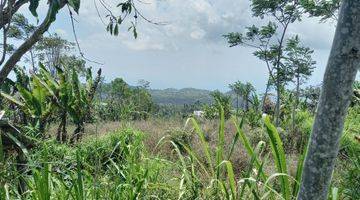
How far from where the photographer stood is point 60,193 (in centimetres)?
250

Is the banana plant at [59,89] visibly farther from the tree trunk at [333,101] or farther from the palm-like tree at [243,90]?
the palm-like tree at [243,90]

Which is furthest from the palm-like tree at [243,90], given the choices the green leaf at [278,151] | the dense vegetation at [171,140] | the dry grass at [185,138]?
the green leaf at [278,151]

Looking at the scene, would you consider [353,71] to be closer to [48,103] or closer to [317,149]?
[317,149]

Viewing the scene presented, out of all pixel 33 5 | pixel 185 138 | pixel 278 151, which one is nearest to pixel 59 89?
pixel 185 138

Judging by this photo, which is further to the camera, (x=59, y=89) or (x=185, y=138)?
(x=185, y=138)

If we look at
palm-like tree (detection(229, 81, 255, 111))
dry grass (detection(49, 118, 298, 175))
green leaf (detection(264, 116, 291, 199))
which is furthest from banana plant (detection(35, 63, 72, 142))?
palm-like tree (detection(229, 81, 255, 111))

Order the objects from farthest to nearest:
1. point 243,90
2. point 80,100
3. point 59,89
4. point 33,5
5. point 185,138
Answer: point 243,90 < point 80,100 < point 185,138 < point 59,89 < point 33,5

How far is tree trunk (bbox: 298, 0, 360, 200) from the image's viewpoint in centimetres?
134

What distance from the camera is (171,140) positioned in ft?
16.3

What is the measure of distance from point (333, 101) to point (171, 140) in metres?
3.65

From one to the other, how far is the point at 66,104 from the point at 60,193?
272 inches

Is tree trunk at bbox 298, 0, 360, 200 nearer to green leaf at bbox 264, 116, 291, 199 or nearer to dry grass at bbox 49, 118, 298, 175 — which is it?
green leaf at bbox 264, 116, 291, 199

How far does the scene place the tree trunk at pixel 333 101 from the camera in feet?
4.41

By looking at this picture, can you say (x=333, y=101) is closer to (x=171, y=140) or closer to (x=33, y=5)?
(x=33, y=5)
